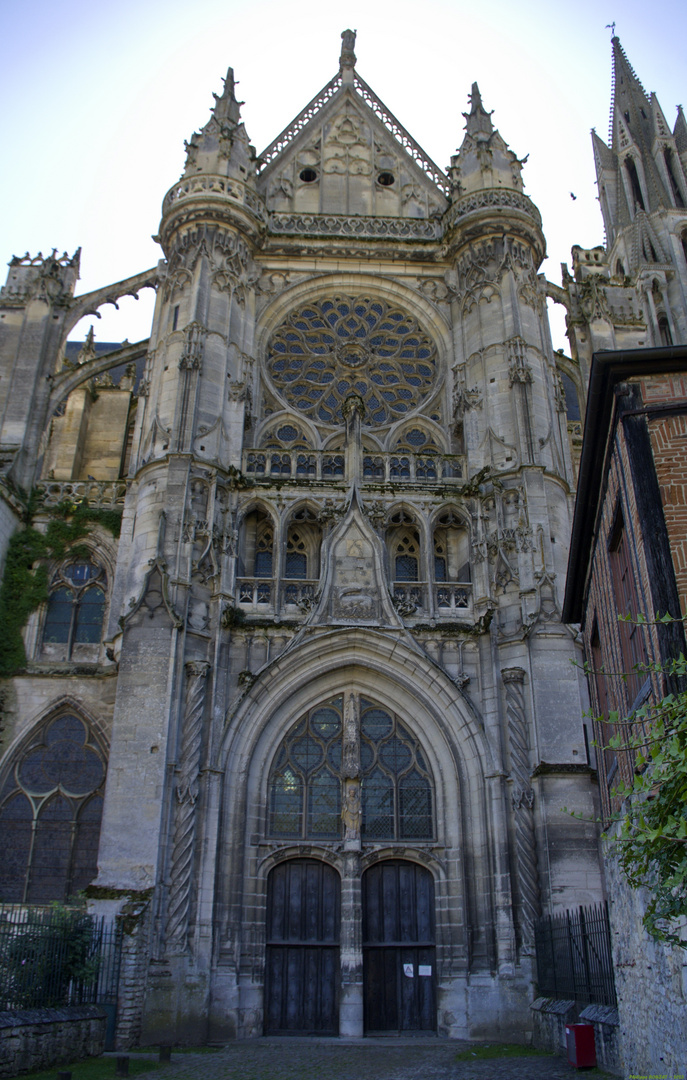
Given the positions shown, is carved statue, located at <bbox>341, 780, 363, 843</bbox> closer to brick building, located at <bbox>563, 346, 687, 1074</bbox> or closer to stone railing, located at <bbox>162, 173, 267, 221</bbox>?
brick building, located at <bbox>563, 346, 687, 1074</bbox>

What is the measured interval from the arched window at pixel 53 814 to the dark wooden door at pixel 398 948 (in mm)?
5139

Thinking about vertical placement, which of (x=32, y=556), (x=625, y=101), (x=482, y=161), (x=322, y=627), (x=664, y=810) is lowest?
(x=664, y=810)

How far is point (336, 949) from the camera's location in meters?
15.8

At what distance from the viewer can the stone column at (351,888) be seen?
49.4ft

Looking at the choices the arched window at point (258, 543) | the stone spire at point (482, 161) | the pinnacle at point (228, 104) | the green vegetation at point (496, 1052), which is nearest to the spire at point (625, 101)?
the stone spire at point (482, 161)

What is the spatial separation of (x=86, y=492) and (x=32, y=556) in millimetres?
1970

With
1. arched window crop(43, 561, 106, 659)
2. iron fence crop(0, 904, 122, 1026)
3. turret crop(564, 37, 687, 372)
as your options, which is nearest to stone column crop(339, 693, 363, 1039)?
iron fence crop(0, 904, 122, 1026)

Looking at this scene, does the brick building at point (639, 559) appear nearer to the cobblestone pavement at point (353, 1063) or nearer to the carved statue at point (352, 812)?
the cobblestone pavement at point (353, 1063)

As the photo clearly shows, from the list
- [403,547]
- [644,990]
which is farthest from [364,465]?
[644,990]

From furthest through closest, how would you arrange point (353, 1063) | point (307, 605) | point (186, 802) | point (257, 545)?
point (257, 545), point (307, 605), point (186, 802), point (353, 1063)

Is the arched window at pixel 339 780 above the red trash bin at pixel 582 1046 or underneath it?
above

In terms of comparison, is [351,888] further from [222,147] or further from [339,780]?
[222,147]

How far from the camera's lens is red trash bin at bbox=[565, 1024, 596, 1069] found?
10742mm

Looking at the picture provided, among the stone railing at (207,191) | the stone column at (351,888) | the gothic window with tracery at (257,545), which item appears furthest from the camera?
the stone railing at (207,191)
